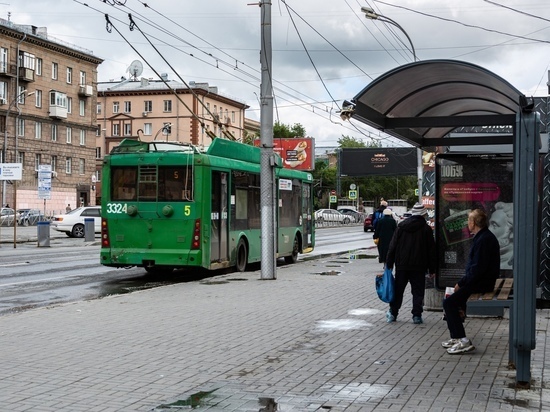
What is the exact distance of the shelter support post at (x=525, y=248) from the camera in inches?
273

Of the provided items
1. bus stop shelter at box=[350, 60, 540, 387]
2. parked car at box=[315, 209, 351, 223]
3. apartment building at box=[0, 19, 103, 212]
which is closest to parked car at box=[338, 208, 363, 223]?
parked car at box=[315, 209, 351, 223]

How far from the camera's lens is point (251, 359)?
27.6 feet

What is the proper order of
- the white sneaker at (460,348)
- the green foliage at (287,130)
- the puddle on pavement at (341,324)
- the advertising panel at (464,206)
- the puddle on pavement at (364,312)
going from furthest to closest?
the green foliage at (287,130), the puddle on pavement at (364,312), the advertising panel at (464,206), the puddle on pavement at (341,324), the white sneaker at (460,348)

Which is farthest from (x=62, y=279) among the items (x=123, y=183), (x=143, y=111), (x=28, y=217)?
(x=143, y=111)

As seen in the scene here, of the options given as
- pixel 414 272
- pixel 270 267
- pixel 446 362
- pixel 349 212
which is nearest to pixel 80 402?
pixel 446 362

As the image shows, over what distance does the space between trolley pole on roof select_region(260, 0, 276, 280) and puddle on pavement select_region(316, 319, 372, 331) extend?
6.41m

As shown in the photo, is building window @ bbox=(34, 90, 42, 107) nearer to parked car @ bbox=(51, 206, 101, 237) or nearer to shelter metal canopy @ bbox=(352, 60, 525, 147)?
parked car @ bbox=(51, 206, 101, 237)

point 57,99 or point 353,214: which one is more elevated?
point 57,99

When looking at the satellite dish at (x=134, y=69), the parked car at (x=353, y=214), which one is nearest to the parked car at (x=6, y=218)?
the satellite dish at (x=134, y=69)

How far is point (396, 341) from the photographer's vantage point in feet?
31.5

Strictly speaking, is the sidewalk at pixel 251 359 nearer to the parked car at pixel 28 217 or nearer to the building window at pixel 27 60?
the parked car at pixel 28 217

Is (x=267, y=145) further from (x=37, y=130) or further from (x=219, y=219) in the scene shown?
(x=37, y=130)

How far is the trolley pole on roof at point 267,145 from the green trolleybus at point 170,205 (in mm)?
1060

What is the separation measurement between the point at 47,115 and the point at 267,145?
57215 mm
